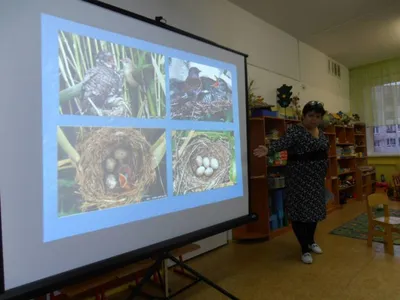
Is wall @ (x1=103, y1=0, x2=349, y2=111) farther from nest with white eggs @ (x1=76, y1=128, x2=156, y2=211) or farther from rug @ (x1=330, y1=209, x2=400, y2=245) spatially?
rug @ (x1=330, y1=209, x2=400, y2=245)

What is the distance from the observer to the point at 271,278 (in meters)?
2.04

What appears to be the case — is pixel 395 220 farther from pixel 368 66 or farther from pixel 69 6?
pixel 368 66

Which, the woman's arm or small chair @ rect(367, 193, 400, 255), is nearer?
the woman's arm

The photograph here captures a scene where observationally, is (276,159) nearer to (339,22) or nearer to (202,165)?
(202,165)

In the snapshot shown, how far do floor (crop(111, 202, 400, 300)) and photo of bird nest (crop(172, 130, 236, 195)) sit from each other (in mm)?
875

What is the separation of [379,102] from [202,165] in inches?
209

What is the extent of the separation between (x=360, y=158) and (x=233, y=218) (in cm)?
472

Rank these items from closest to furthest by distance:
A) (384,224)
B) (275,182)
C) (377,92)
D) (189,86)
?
(189,86)
(384,224)
(275,182)
(377,92)

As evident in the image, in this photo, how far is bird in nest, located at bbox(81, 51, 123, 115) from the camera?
104 cm

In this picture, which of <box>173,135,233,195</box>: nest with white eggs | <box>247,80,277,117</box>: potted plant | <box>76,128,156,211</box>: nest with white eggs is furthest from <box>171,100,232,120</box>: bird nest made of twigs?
<box>247,80,277,117</box>: potted plant

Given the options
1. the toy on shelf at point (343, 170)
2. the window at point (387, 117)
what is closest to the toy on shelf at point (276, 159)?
the toy on shelf at point (343, 170)

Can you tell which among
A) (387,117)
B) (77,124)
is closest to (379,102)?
(387,117)

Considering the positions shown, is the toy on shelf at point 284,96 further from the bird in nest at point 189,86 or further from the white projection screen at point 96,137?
the bird in nest at point 189,86

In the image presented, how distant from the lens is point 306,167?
7.49ft
